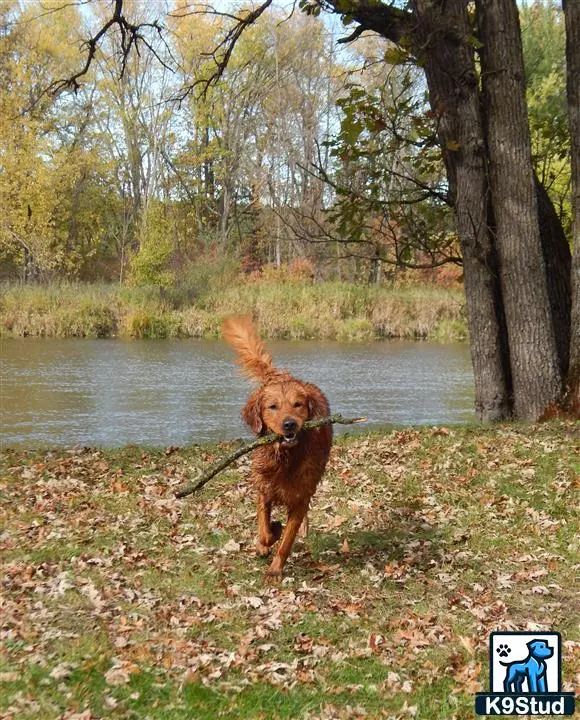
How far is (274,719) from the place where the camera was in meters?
4.17

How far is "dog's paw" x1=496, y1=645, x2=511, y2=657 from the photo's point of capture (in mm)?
4770

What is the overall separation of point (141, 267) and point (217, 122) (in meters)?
13.4

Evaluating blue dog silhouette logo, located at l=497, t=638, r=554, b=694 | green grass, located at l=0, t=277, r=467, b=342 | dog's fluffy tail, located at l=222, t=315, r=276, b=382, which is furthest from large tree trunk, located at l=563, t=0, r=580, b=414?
green grass, located at l=0, t=277, r=467, b=342

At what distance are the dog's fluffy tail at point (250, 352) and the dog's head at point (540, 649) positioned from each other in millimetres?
3252

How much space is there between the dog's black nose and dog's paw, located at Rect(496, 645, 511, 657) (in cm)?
199

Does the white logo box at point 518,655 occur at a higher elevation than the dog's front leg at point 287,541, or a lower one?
lower

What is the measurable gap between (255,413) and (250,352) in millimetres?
1176

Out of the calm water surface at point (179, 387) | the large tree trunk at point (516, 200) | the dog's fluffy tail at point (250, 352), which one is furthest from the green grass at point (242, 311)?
the dog's fluffy tail at point (250, 352)

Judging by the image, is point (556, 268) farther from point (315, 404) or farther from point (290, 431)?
point (290, 431)

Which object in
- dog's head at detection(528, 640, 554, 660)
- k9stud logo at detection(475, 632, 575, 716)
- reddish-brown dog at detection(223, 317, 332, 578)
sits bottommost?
k9stud logo at detection(475, 632, 575, 716)

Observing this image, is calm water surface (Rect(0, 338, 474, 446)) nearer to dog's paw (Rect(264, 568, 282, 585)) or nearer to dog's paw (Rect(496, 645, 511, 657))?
dog's paw (Rect(264, 568, 282, 585))

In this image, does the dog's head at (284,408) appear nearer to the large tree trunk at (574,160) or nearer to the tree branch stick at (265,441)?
the tree branch stick at (265,441)

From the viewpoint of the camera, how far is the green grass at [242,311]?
1325 inches

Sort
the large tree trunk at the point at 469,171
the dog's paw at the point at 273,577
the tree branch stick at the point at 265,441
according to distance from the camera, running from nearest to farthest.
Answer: the tree branch stick at the point at 265,441 < the dog's paw at the point at 273,577 < the large tree trunk at the point at 469,171
